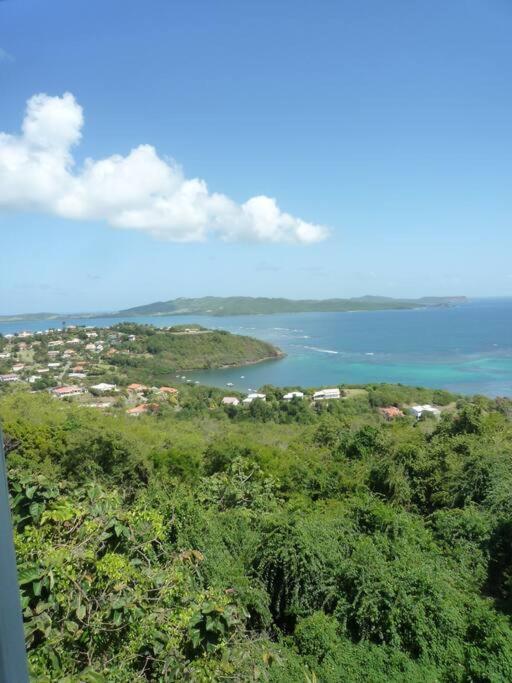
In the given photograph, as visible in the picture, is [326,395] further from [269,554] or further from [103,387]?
[269,554]

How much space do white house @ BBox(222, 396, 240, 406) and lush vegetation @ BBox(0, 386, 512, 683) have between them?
833 centimetres

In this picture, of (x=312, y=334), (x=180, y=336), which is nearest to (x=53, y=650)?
(x=180, y=336)

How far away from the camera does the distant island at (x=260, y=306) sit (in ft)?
202

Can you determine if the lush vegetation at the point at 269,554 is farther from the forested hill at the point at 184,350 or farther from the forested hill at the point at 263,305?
the forested hill at the point at 263,305

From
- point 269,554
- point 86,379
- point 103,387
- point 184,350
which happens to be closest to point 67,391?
point 103,387

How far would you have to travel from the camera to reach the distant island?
202 ft

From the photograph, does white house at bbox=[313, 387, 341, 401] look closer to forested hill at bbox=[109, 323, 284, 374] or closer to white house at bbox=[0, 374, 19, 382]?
forested hill at bbox=[109, 323, 284, 374]

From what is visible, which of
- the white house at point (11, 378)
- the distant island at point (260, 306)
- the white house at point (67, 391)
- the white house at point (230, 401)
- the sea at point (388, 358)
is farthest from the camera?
the distant island at point (260, 306)

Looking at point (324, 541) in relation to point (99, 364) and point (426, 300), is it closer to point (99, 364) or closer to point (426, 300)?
point (99, 364)

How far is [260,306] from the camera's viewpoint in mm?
81250

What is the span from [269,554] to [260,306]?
253 feet

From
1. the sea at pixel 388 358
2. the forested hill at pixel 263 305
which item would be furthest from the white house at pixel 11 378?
the forested hill at pixel 263 305

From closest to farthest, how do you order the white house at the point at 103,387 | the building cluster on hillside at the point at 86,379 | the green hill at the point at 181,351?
the building cluster on hillside at the point at 86,379 < the white house at the point at 103,387 < the green hill at the point at 181,351

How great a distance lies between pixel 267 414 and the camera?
1811 cm
